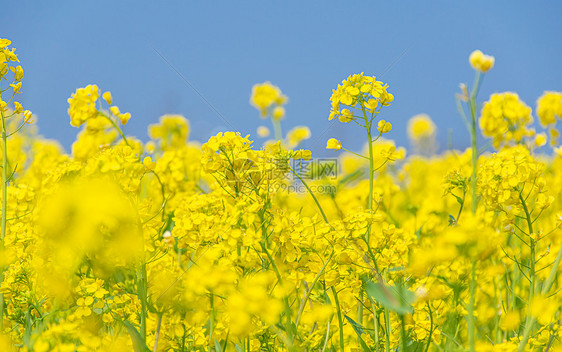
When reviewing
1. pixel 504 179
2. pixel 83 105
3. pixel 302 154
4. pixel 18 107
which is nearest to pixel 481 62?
pixel 504 179

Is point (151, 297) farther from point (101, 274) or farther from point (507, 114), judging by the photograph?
→ point (507, 114)

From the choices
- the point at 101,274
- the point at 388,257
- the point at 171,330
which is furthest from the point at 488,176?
the point at 101,274

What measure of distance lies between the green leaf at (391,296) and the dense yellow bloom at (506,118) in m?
1.98

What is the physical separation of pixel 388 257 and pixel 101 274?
871 mm

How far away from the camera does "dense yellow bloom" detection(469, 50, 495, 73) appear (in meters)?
1.66

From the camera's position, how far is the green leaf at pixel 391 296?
1.31 meters

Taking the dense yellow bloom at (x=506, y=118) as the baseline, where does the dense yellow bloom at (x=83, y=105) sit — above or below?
below

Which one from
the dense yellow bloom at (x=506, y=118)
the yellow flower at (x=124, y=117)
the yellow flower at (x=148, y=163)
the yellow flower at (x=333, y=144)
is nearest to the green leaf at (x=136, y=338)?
the yellow flower at (x=148, y=163)

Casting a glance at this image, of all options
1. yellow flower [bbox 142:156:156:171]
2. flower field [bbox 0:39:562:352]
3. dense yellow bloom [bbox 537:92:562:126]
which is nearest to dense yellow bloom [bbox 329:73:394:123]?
flower field [bbox 0:39:562:352]

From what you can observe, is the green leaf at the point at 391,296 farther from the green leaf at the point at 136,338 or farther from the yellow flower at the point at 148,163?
the yellow flower at the point at 148,163

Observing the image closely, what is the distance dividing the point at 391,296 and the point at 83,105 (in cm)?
194

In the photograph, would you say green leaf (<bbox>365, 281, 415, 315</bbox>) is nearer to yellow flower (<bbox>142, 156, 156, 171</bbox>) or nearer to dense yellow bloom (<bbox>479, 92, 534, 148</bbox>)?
yellow flower (<bbox>142, 156, 156, 171</bbox>)

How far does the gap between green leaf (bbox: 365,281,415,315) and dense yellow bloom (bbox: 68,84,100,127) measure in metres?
1.83

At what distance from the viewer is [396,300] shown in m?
1.36
